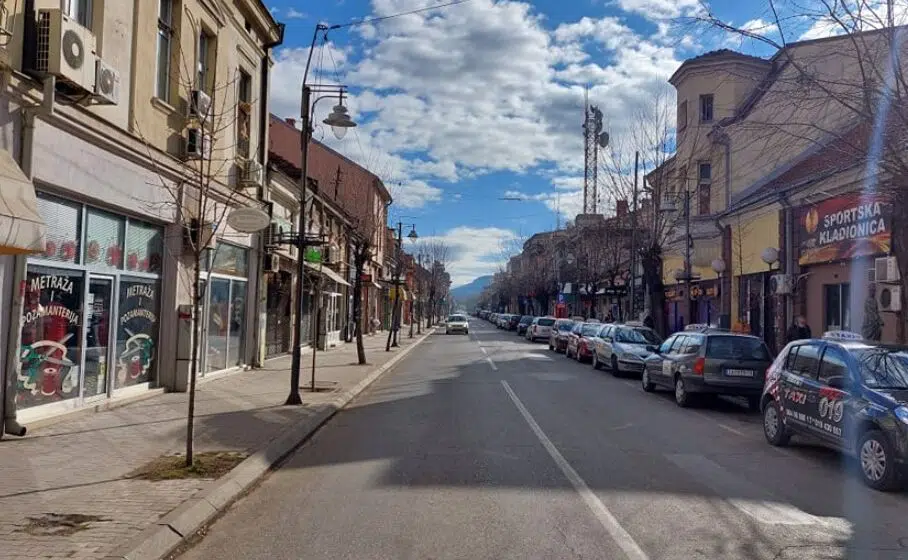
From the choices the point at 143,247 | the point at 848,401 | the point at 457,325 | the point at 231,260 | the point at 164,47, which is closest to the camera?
the point at 848,401

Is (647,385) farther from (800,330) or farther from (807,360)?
(807,360)

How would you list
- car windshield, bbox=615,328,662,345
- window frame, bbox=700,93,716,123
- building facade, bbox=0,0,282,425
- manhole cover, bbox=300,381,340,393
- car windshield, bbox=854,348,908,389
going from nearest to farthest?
car windshield, bbox=854,348,908,389 → building facade, bbox=0,0,282,425 → manhole cover, bbox=300,381,340,393 → car windshield, bbox=615,328,662,345 → window frame, bbox=700,93,716,123

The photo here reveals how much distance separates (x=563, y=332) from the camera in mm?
33438

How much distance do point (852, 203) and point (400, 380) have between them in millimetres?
12124

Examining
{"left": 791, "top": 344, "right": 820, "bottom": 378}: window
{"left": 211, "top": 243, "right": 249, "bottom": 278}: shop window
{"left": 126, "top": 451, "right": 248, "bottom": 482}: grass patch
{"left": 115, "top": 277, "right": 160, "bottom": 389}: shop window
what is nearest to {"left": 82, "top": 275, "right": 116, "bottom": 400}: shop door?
{"left": 115, "top": 277, "right": 160, "bottom": 389}: shop window

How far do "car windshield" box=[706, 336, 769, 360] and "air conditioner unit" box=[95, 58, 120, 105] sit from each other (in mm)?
11106

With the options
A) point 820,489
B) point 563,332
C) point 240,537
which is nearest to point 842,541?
point 820,489

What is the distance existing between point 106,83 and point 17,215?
334cm

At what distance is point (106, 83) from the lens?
9.97 metres

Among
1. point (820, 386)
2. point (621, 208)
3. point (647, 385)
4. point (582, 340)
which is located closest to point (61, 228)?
point (820, 386)

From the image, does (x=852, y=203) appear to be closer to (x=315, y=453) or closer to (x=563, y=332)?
(x=315, y=453)

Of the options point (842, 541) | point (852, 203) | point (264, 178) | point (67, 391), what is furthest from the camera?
point (264, 178)

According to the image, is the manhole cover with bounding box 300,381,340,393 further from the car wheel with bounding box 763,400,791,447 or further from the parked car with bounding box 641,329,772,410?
the car wheel with bounding box 763,400,791,447

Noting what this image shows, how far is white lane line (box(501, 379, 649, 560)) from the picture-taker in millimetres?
5446
